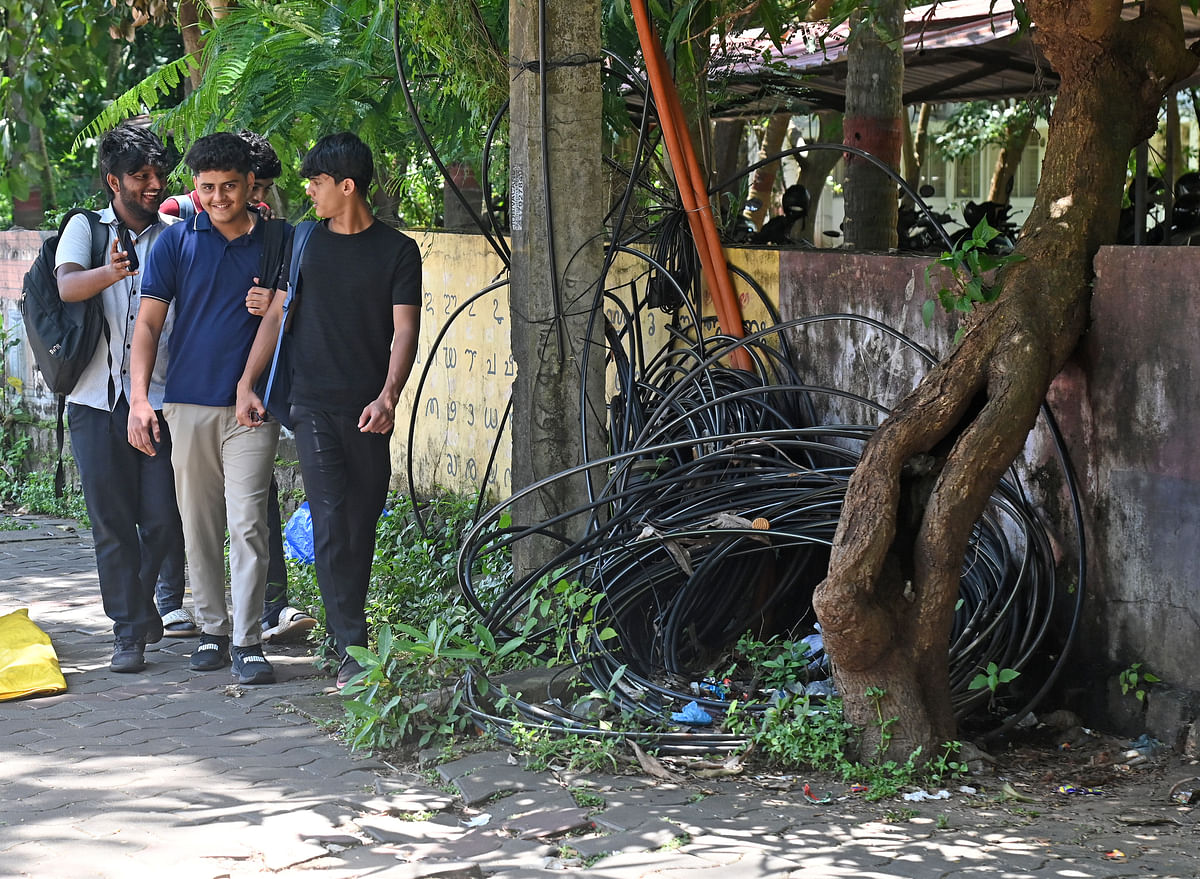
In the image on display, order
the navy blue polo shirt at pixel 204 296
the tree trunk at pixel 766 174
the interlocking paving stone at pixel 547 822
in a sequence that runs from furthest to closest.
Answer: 1. the tree trunk at pixel 766 174
2. the navy blue polo shirt at pixel 204 296
3. the interlocking paving stone at pixel 547 822

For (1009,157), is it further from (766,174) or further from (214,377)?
(214,377)

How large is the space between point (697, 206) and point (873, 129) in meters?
1.91

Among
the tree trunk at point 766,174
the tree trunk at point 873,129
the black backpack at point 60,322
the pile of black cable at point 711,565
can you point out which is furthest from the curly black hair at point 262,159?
the tree trunk at point 766,174

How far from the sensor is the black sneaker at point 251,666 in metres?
5.20

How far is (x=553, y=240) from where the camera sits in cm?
514

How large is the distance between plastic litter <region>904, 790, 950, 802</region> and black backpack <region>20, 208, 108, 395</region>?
12.1ft

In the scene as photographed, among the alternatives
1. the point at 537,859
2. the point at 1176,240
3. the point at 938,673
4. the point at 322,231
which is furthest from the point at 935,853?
the point at 1176,240

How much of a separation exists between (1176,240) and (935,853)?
248 inches

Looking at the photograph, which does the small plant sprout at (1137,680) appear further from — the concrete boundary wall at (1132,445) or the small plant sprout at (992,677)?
the small plant sprout at (992,677)

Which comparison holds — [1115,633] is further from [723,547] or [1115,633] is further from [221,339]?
[221,339]

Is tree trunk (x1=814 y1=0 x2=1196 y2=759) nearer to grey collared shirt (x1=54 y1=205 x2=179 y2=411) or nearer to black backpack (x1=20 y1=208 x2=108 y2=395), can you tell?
grey collared shirt (x1=54 y1=205 x2=179 y2=411)

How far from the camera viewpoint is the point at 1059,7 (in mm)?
4145

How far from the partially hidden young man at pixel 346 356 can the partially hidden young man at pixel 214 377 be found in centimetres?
32

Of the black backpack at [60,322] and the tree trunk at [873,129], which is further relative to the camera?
the tree trunk at [873,129]
